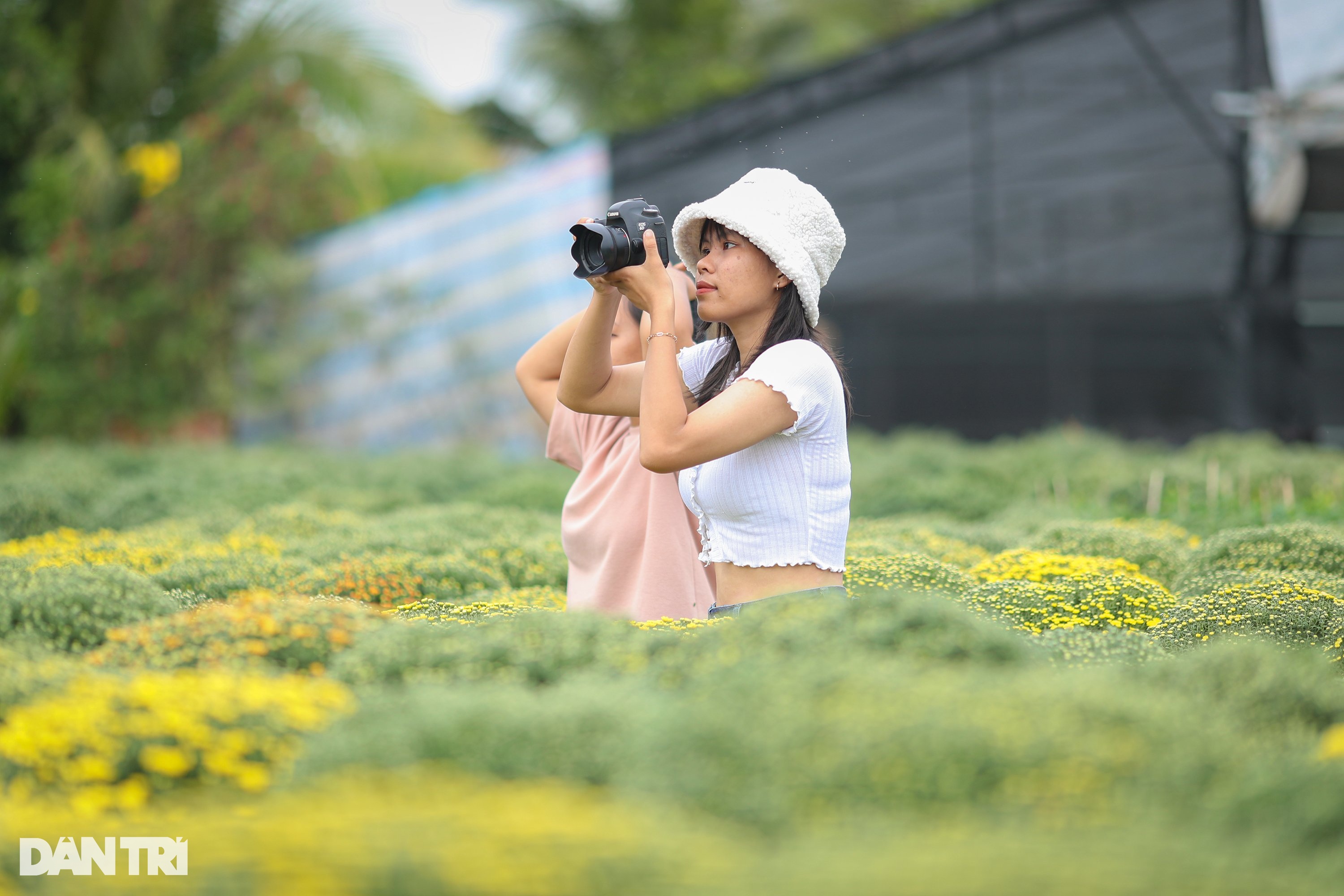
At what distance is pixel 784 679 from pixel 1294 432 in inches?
403

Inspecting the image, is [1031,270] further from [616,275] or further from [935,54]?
[616,275]

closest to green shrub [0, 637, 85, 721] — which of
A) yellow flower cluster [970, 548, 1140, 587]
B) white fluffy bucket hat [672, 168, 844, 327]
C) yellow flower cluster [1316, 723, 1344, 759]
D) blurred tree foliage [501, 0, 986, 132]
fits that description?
white fluffy bucket hat [672, 168, 844, 327]

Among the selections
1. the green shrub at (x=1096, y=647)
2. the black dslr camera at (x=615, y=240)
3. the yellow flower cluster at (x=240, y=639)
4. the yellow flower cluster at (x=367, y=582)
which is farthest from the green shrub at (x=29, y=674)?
the green shrub at (x=1096, y=647)

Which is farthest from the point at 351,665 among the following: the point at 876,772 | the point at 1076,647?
the point at 1076,647

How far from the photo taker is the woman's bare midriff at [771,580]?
3.07m

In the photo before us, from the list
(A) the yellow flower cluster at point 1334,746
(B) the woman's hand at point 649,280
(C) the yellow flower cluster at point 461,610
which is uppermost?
(B) the woman's hand at point 649,280

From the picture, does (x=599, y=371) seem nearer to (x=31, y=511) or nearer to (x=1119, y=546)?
(x=1119, y=546)

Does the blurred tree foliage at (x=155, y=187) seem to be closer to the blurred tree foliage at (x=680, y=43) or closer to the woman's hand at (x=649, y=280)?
the blurred tree foliage at (x=680, y=43)

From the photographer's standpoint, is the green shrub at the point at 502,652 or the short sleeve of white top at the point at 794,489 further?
the short sleeve of white top at the point at 794,489

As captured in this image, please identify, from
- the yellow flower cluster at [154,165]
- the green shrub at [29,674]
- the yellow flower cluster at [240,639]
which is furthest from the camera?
the yellow flower cluster at [154,165]

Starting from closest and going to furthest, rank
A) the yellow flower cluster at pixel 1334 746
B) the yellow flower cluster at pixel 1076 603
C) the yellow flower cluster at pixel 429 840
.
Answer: the yellow flower cluster at pixel 429 840
the yellow flower cluster at pixel 1334 746
the yellow flower cluster at pixel 1076 603

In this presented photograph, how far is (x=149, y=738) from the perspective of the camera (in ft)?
7.48

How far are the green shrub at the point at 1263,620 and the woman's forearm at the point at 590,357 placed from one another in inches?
69.1

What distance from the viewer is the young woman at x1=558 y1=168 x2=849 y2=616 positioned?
114 inches
